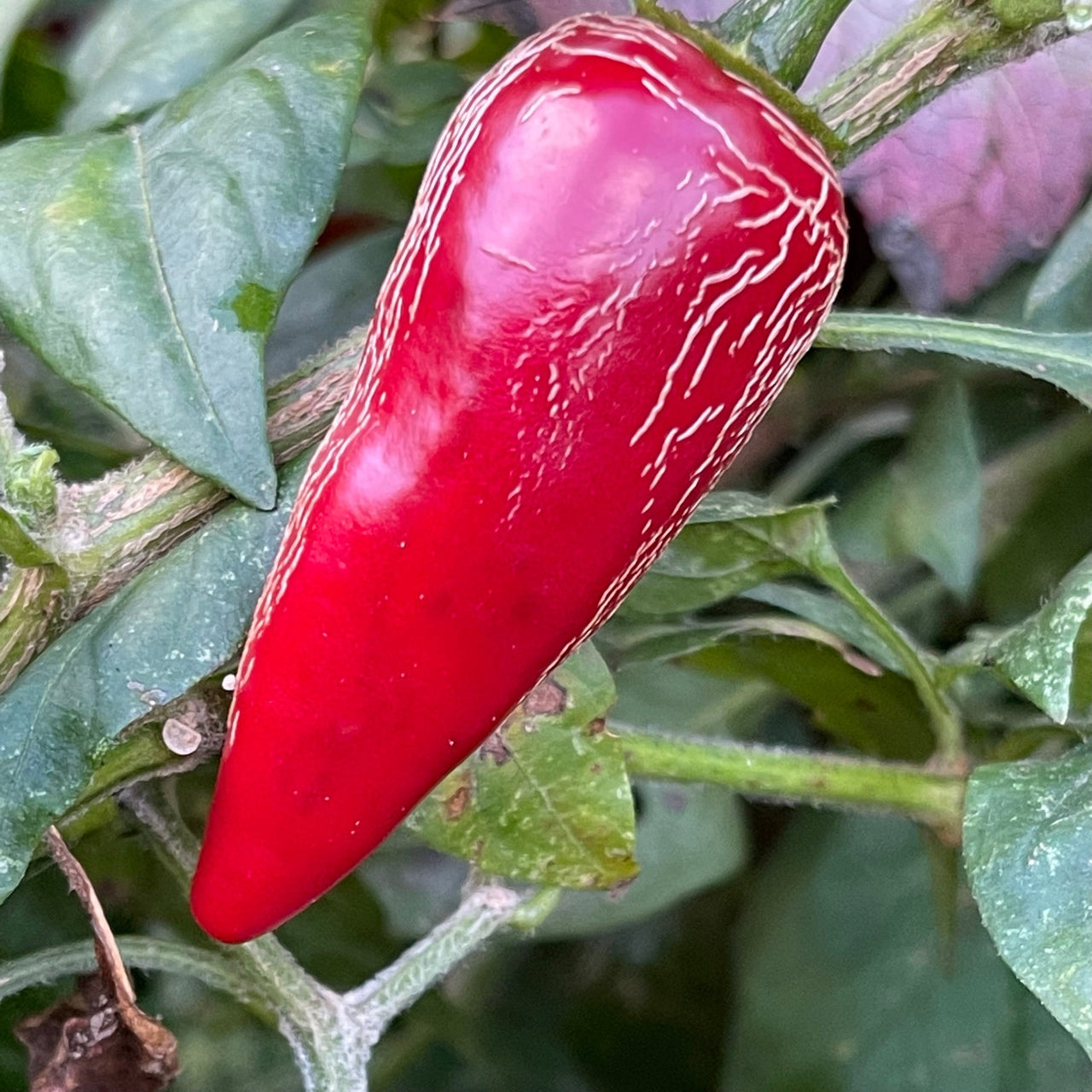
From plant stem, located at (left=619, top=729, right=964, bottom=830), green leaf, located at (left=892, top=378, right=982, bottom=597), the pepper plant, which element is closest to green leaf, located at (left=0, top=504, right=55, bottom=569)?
the pepper plant

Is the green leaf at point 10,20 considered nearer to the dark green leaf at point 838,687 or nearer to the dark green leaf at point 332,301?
the dark green leaf at point 332,301

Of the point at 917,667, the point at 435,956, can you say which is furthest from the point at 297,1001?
the point at 917,667

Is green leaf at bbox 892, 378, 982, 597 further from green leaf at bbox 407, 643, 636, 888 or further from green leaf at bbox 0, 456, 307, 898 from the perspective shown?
green leaf at bbox 0, 456, 307, 898

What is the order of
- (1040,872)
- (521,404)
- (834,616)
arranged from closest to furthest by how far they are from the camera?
(521,404) → (1040,872) → (834,616)

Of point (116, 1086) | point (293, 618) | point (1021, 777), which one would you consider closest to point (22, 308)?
point (293, 618)

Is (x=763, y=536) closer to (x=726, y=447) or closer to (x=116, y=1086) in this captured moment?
(x=726, y=447)

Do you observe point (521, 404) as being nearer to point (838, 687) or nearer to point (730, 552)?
point (730, 552)

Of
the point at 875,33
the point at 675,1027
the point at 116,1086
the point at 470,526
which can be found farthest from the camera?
the point at 675,1027

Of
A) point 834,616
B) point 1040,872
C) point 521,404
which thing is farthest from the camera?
point 834,616
